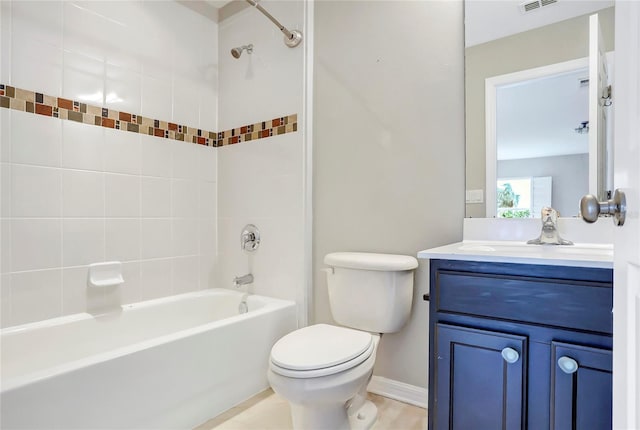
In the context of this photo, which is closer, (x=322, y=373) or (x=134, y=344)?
(x=322, y=373)

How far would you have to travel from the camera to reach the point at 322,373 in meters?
1.27

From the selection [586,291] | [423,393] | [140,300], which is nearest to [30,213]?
[140,300]

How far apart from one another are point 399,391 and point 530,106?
146 centimetres

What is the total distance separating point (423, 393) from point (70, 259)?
1.85 metres

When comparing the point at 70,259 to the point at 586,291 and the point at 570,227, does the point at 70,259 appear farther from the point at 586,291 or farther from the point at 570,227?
the point at 570,227

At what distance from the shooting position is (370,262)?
1.64 meters

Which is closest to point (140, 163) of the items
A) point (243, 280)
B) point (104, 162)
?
point (104, 162)

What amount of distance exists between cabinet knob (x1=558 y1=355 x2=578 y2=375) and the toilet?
0.66 metres

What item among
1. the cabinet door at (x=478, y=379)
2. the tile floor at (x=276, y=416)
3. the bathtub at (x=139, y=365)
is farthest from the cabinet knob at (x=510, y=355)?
the bathtub at (x=139, y=365)

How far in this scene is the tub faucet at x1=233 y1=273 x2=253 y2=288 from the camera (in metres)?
2.19

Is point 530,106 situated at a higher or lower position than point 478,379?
higher

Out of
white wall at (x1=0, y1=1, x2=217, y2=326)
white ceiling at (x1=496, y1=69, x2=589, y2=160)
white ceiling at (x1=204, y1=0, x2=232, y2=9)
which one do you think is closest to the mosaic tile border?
white wall at (x1=0, y1=1, x2=217, y2=326)

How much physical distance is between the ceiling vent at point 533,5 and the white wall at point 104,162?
6.03 feet

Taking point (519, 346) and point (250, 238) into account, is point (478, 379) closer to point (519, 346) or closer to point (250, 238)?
point (519, 346)
